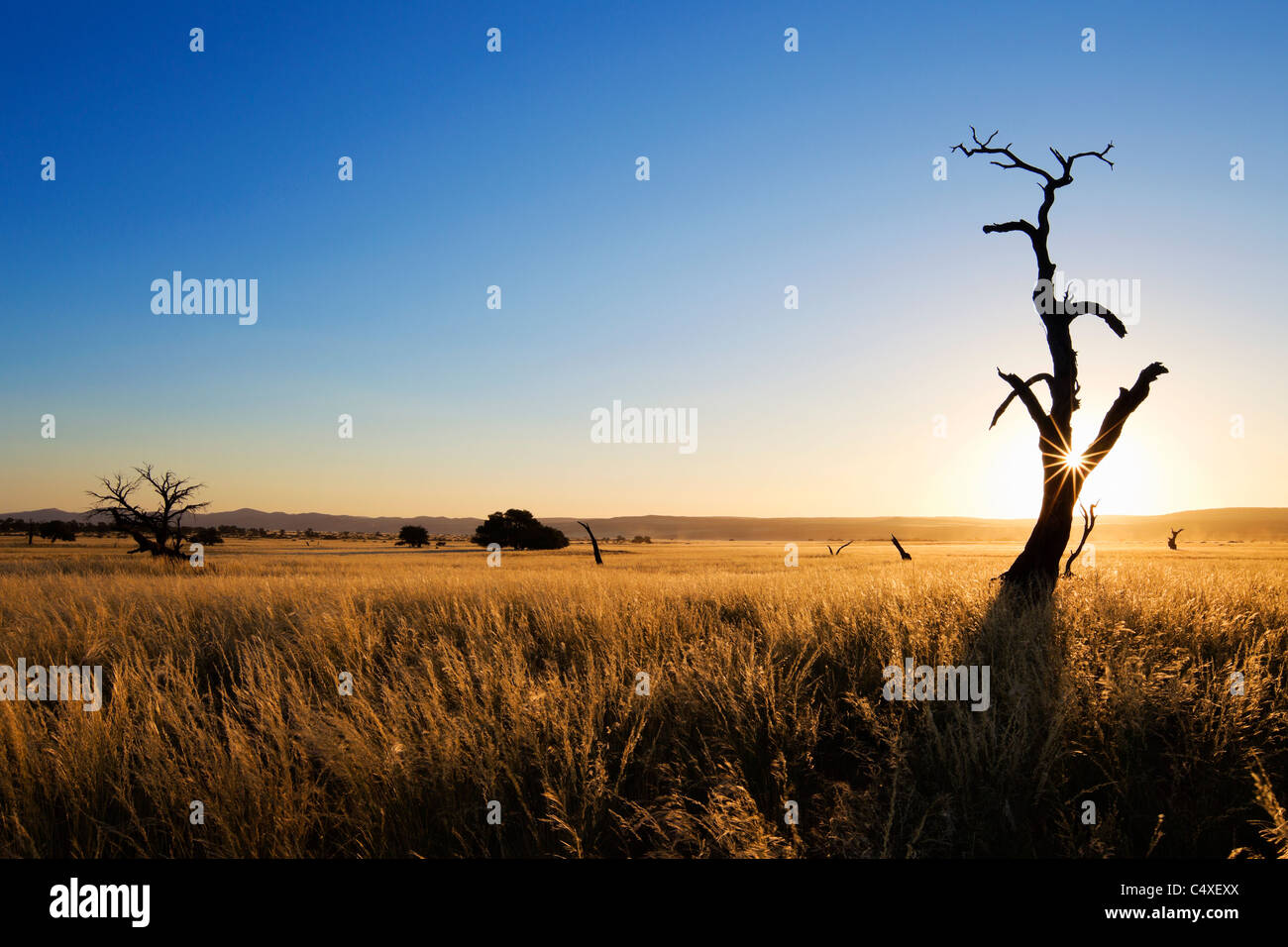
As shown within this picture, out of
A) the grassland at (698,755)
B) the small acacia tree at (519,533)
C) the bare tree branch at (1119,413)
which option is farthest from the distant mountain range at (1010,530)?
the grassland at (698,755)

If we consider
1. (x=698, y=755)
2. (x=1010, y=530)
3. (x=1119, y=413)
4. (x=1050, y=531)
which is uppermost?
(x=1119, y=413)

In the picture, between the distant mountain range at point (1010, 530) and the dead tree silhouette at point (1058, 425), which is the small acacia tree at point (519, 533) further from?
the dead tree silhouette at point (1058, 425)

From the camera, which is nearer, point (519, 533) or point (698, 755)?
point (698, 755)

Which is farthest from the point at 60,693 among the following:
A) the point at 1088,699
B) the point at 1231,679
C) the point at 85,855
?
the point at 1231,679

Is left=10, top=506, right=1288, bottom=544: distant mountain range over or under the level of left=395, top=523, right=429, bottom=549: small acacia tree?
under

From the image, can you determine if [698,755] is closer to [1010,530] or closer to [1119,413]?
[1119,413]

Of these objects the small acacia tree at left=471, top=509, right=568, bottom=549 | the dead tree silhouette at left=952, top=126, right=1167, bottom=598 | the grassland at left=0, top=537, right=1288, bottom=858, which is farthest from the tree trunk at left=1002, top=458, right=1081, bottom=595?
the small acacia tree at left=471, top=509, right=568, bottom=549

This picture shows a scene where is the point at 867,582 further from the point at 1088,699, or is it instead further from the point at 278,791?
the point at 278,791

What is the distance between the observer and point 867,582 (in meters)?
10.3

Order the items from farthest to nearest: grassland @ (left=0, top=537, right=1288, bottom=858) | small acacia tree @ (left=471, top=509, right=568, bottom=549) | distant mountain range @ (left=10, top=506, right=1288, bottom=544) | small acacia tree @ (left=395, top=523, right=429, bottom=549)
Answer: distant mountain range @ (left=10, top=506, right=1288, bottom=544), small acacia tree @ (left=395, top=523, right=429, bottom=549), small acacia tree @ (left=471, top=509, right=568, bottom=549), grassland @ (left=0, top=537, right=1288, bottom=858)

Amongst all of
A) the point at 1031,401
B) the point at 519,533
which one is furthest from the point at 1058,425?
the point at 519,533

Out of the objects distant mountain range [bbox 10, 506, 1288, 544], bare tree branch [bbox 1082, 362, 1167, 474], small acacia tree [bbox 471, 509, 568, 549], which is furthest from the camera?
distant mountain range [bbox 10, 506, 1288, 544]

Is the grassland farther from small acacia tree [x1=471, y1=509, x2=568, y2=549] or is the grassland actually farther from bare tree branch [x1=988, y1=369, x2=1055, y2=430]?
small acacia tree [x1=471, y1=509, x2=568, y2=549]
